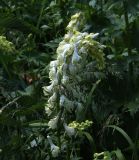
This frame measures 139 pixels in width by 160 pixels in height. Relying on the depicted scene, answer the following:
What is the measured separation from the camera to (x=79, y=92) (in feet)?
9.51

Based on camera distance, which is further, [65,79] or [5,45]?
[5,45]

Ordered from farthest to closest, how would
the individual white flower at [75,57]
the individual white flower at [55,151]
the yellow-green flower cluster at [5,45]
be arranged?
the yellow-green flower cluster at [5,45]
the individual white flower at [55,151]
the individual white flower at [75,57]

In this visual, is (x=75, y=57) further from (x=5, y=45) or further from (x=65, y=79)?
(x=5, y=45)

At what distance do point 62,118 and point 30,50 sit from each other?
1.23 metres

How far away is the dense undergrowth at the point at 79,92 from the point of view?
9.14 ft

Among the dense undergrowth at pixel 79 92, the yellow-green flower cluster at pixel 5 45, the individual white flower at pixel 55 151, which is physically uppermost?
the yellow-green flower cluster at pixel 5 45

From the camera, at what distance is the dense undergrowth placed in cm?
279

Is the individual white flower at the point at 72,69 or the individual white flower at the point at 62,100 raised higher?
the individual white flower at the point at 72,69

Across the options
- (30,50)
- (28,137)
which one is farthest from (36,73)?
(28,137)

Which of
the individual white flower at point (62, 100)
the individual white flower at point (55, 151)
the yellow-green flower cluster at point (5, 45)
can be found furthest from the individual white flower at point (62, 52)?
the yellow-green flower cluster at point (5, 45)

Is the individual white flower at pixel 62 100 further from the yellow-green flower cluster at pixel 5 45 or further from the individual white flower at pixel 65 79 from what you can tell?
the yellow-green flower cluster at pixel 5 45

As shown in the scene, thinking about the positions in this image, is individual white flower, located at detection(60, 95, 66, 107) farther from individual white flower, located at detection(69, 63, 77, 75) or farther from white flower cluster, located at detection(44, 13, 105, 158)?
individual white flower, located at detection(69, 63, 77, 75)

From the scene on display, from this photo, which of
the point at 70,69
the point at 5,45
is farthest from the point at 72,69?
the point at 5,45

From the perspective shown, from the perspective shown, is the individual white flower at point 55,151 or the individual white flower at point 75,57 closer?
the individual white flower at point 75,57
